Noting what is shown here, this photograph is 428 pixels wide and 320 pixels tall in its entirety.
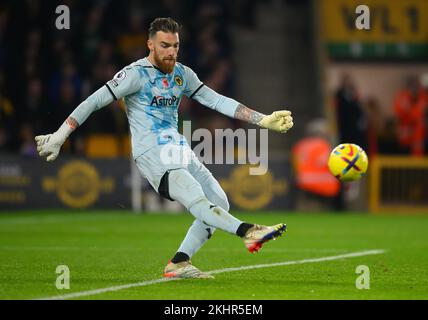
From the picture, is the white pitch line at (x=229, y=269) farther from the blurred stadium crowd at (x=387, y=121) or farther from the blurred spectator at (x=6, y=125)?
the blurred spectator at (x=6, y=125)

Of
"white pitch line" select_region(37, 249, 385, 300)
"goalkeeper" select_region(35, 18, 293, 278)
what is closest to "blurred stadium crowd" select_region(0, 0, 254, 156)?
"white pitch line" select_region(37, 249, 385, 300)

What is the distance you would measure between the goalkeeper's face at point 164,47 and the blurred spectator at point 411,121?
1396 cm

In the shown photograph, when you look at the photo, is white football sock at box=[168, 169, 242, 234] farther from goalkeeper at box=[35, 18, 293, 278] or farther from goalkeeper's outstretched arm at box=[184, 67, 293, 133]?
goalkeeper's outstretched arm at box=[184, 67, 293, 133]

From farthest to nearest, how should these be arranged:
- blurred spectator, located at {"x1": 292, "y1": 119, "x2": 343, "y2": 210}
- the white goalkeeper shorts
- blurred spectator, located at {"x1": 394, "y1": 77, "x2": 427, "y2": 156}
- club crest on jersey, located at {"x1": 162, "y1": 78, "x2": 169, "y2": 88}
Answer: blurred spectator, located at {"x1": 394, "y1": 77, "x2": 427, "y2": 156}
blurred spectator, located at {"x1": 292, "y1": 119, "x2": 343, "y2": 210}
club crest on jersey, located at {"x1": 162, "y1": 78, "x2": 169, "y2": 88}
the white goalkeeper shorts

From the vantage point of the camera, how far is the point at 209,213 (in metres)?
8.12

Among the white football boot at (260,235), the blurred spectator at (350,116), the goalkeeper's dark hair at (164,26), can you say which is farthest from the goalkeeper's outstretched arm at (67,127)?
the blurred spectator at (350,116)

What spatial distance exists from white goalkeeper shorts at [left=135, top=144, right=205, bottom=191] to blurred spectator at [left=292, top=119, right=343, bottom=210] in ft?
35.7

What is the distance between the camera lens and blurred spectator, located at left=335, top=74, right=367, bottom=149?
20719mm

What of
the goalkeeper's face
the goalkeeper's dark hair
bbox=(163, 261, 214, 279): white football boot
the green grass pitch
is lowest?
the green grass pitch

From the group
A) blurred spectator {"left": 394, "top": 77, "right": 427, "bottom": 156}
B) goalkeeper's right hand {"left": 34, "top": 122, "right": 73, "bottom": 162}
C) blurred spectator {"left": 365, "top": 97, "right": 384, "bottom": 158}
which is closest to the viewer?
goalkeeper's right hand {"left": 34, "top": 122, "right": 73, "bottom": 162}

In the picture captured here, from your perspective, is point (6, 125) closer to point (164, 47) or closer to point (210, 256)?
point (210, 256)

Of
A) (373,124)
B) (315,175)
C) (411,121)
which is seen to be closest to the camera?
(315,175)

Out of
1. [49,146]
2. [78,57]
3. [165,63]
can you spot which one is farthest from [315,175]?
[49,146]

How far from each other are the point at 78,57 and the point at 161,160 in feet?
43.2
